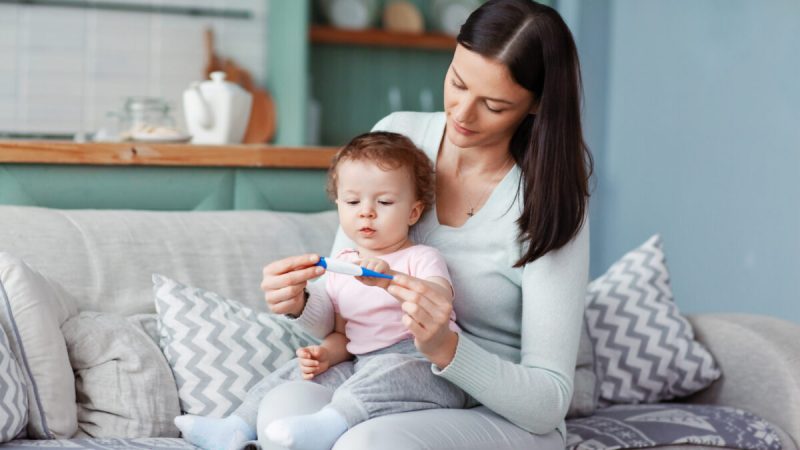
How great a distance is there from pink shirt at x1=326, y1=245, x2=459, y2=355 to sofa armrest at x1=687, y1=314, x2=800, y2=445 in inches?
34.1

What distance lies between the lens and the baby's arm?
186 cm

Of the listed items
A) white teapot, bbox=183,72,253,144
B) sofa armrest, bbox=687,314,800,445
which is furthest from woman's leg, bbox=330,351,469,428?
white teapot, bbox=183,72,253,144

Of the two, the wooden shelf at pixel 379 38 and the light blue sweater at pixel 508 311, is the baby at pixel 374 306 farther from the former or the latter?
the wooden shelf at pixel 379 38

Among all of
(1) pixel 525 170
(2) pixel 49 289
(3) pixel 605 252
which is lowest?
(3) pixel 605 252

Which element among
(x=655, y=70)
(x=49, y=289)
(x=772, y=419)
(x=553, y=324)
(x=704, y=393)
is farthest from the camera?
(x=655, y=70)

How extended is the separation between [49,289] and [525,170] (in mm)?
878

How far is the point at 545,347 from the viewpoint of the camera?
73.1 inches

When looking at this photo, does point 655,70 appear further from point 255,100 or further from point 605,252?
point 255,100

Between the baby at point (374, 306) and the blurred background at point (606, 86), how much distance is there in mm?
2203

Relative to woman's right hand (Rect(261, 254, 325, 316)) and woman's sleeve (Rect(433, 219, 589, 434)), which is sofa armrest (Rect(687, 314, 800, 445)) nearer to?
woman's sleeve (Rect(433, 219, 589, 434))

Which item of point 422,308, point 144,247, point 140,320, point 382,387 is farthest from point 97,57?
point 422,308

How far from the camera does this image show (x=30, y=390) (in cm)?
188

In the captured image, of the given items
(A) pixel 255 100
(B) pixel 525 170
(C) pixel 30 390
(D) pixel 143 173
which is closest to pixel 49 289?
(C) pixel 30 390

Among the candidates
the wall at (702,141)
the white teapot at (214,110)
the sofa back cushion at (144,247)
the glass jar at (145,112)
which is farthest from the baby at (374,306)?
the wall at (702,141)
